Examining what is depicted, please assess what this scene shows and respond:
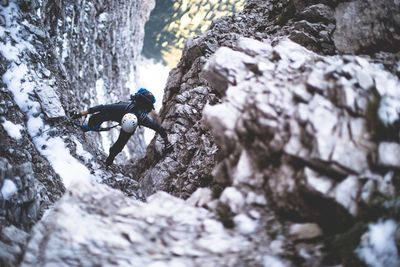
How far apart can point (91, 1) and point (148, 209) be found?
13.7 m

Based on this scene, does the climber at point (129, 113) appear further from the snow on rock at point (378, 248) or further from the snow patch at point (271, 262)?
the snow on rock at point (378, 248)

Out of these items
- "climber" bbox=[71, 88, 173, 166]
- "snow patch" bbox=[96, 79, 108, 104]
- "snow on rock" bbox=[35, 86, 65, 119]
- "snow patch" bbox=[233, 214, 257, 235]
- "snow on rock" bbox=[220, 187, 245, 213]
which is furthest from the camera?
"snow patch" bbox=[96, 79, 108, 104]

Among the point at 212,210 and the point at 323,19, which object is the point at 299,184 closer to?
the point at 212,210

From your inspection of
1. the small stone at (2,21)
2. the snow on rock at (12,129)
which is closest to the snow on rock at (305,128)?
the snow on rock at (12,129)

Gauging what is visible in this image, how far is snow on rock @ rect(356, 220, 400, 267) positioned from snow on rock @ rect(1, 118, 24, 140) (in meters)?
6.47

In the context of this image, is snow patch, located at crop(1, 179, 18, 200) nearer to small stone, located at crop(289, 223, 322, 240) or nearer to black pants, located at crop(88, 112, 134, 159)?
black pants, located at crop(88, 112, 134, 159)

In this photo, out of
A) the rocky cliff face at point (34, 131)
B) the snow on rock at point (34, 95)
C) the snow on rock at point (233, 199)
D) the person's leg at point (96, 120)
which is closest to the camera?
the snow on rock at point (233, 199)

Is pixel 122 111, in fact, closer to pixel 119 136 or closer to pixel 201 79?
pixel 119 136

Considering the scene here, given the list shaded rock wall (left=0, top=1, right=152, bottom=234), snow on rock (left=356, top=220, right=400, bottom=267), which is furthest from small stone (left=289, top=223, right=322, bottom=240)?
shaded rock wall (left=0, top=1, right=152, bottom=234)

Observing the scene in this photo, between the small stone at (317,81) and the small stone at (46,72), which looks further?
the small stone at (46,72)

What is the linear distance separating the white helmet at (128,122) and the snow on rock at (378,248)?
5.52 metres

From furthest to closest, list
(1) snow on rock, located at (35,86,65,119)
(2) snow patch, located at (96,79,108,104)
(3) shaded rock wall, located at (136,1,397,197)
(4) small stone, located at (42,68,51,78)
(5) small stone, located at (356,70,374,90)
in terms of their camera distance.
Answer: (2) snow patch, located at (96,79,108,104) < (4) small stone, located at (42,68,51,78) < (1) snow on rock, located at (35,86,65,119) < (3) shaded rock wall, located at (136,1,397,197) < (5) small stone, located at (356,70,374,90)

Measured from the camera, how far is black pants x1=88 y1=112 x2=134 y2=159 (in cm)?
820

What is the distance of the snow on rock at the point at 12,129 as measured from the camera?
21.9 ft
